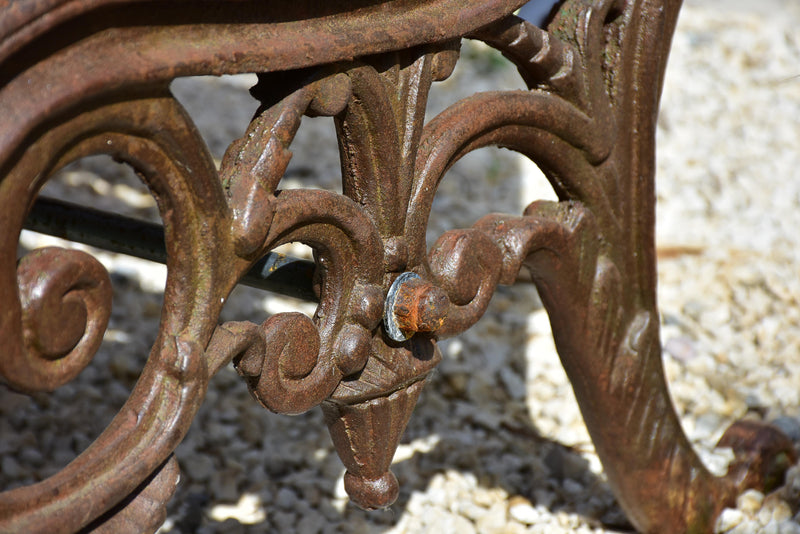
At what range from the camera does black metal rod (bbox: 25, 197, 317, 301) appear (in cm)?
111

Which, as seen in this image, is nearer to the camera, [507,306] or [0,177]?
[0,177]

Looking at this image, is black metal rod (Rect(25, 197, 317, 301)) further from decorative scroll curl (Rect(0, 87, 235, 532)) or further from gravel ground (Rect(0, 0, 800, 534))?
gravel ground (Rect(0, 0, 800, 534))

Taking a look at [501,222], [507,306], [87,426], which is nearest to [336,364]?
[501,222]

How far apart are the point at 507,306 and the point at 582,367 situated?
1162mm

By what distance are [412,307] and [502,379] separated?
1.29 m

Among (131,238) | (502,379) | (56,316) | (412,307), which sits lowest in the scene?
(56,316)

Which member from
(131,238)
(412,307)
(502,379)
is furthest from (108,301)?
(502,379)

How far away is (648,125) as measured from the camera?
4.33 ft

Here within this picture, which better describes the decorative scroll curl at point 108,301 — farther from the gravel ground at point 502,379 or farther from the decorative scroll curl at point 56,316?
the gravel ground at point 502,379

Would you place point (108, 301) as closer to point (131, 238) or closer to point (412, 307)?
point (412, 307)

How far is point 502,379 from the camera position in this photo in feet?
7.35

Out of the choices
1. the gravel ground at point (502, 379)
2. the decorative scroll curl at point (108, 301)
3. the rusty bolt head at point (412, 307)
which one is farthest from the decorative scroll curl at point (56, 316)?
the gravel ground at point (502, 379)

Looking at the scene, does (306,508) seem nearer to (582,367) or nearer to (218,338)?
(582,367)

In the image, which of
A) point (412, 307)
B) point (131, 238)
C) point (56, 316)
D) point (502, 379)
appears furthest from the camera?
point (502, 379)
